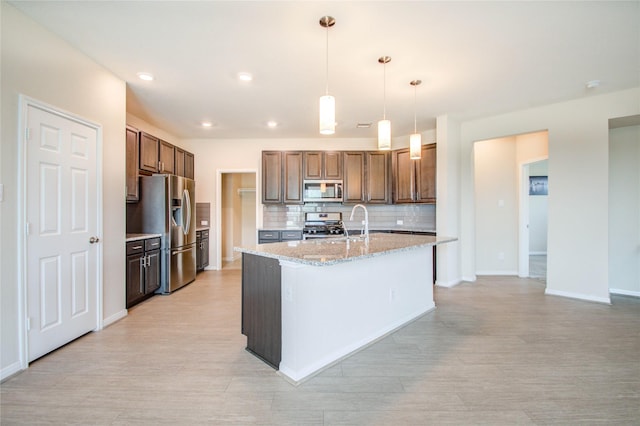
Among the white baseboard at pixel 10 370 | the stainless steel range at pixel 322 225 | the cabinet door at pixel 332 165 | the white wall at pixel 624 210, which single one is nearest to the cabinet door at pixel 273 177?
the stainless steel range at pixel 322 225

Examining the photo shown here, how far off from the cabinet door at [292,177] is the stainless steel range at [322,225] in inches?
18.6

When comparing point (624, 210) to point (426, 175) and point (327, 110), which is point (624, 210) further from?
point (327, 110)

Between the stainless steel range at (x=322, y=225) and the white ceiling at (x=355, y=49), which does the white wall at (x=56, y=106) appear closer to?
the white ceiling at (x=355, y=49)

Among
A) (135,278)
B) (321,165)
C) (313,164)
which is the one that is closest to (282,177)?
(313,164)

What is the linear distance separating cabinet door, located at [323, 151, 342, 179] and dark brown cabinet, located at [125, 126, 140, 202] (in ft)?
9.78

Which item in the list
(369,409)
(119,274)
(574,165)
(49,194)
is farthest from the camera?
(574,165)

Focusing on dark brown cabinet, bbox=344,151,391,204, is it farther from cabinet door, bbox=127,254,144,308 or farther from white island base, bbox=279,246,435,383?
cabinet door, bbox=127,254,144,308

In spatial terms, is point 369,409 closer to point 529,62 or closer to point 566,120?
point 529,62

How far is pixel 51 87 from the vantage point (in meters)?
2.35

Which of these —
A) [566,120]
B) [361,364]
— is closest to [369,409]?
[361,364]

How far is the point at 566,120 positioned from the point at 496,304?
2.62m

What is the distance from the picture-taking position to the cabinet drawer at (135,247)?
3465 millimetres

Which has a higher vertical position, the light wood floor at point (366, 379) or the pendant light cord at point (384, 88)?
the pendant light cord at point (384, 88)

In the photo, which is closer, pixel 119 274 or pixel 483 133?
pixel 119 274
